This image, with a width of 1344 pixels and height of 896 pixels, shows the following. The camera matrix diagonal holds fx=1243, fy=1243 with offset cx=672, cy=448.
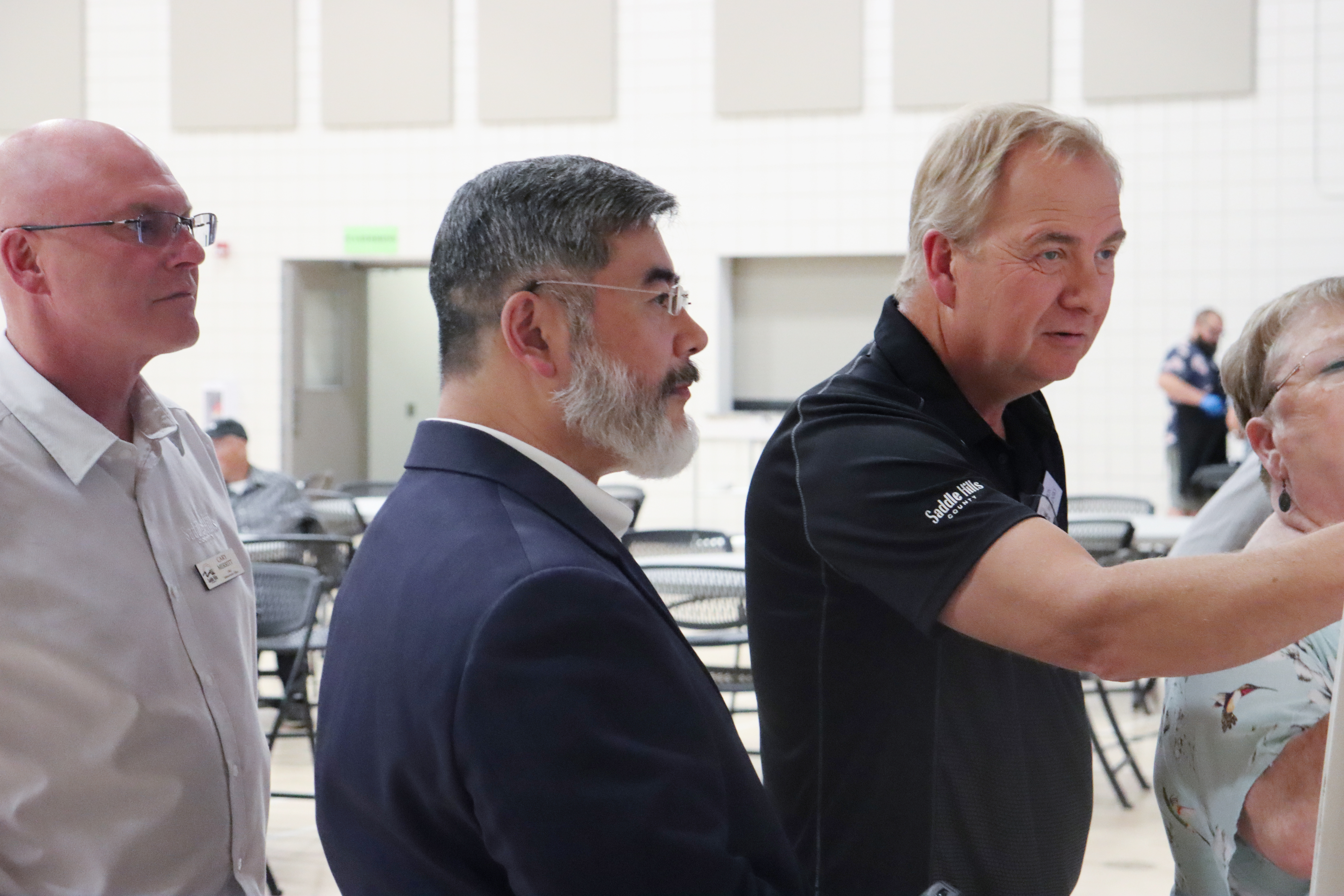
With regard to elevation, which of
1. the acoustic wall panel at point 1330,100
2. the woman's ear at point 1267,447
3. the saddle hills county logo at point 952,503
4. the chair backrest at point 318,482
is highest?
the acoustic wall panel at point 1330,100

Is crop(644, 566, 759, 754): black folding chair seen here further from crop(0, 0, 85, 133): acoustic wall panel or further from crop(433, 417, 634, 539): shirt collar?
crop(0, 0, 85, 133): acoustic wall panel

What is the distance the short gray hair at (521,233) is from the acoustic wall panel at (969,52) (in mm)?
8550

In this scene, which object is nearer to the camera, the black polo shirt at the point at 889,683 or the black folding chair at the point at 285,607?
the black polo shirt at the point at 889,683

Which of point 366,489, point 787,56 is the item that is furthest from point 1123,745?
point 787,56

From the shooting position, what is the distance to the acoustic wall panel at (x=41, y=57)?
10.9 m

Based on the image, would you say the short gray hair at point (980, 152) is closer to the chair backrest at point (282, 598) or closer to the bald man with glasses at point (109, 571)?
the bald man with glasses at point (109, 571)

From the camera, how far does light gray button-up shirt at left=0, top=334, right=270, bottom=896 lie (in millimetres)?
1629

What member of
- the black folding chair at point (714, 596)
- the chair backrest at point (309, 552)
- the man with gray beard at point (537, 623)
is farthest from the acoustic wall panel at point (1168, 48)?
the man with gray beard at point (537, 623)

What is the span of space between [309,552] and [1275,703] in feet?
15.1

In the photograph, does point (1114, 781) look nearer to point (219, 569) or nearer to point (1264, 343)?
point (1264, 343)

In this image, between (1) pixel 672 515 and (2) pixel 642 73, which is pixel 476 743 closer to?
(1) pixel 672 515

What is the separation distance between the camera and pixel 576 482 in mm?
1236

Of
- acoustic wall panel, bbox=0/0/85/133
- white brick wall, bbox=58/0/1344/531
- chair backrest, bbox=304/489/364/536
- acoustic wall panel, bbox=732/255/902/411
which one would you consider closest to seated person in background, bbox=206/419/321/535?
chair backrest, bbox=304/489/364/536

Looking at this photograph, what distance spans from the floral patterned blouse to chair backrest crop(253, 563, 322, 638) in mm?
3619
